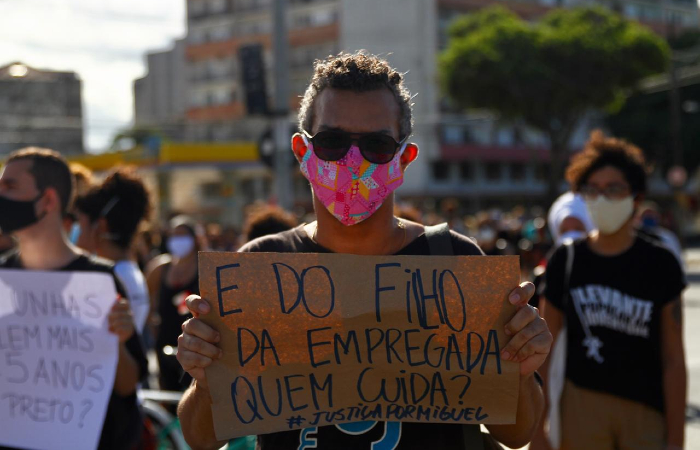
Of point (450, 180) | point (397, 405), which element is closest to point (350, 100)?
point (397, 405)

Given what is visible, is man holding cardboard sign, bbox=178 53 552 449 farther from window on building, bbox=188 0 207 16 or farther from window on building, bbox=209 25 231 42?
window on building, bbox=188 0 207 16

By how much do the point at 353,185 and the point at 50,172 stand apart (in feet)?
5.60

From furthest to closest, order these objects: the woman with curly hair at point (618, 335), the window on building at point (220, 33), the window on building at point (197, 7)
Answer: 1. the window on building at point (197, 7)
2. the window on building at point (220, 33)
3. the woman with curly hair at point (618, 335)

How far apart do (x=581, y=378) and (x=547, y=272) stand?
507 millimetres

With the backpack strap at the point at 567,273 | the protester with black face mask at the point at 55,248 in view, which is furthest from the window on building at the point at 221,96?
the protester with black face mask at the point at 55,248

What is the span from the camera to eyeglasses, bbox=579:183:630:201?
4195mm

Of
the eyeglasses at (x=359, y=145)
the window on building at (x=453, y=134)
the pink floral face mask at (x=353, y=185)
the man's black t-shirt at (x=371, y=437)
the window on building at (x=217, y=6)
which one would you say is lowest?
the man's black t-shirt at (x=371, y=437)

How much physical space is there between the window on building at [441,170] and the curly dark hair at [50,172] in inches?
1972

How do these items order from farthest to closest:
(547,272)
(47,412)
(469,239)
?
1. (547,272)
2. (47,412)
3. (469,239)

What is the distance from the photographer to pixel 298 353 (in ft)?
7.41

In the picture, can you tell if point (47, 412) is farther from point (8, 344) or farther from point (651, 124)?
point (651, 124)

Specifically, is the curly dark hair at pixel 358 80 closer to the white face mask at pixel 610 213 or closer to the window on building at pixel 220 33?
the white face mask at pixel 610 213

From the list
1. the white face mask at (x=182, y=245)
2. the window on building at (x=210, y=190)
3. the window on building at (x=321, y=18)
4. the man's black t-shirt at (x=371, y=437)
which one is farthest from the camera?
the window on building at (x=321, y=18)

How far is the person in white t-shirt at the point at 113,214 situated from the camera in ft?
16.5
